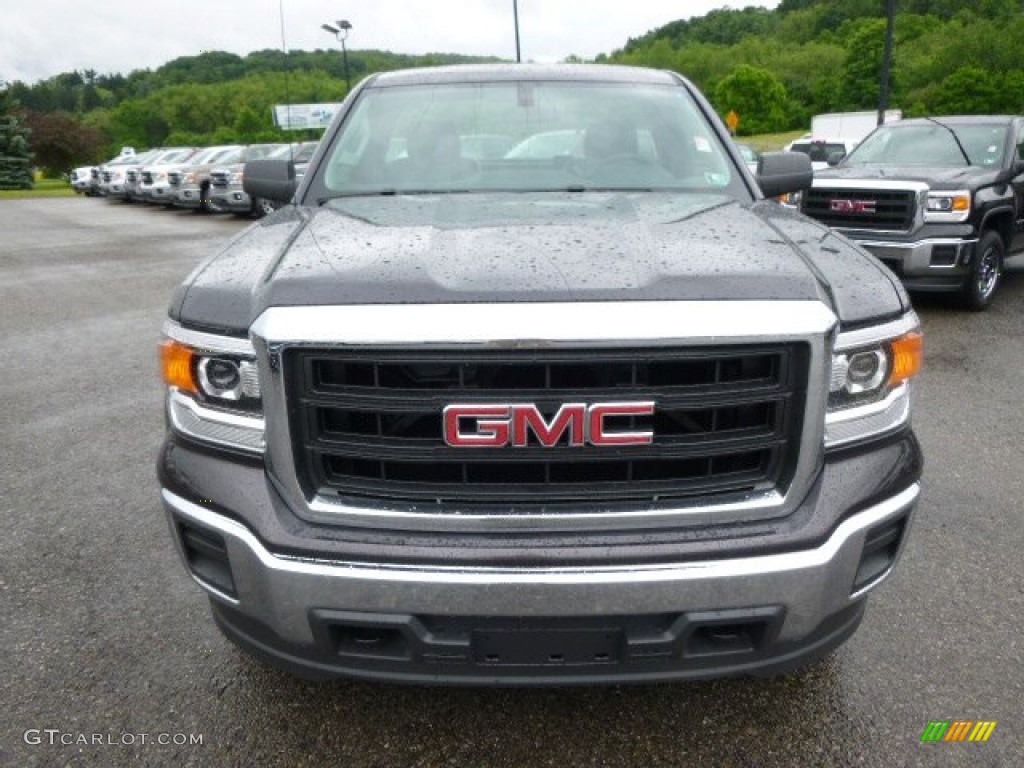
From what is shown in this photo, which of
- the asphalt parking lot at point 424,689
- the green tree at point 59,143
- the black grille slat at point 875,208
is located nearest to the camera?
the asphalt parking lot at point 424,689

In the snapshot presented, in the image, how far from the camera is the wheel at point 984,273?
24.6 ft

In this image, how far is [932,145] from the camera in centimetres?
856

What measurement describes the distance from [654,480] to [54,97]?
163050mm

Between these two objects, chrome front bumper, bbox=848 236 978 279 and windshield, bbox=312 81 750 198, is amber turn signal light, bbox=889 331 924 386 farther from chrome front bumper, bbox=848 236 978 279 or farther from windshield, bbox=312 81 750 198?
chrome front bumper, bbox=848 236 978 279

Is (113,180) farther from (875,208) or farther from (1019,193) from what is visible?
(1019,193)

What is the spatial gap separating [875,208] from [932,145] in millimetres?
1541

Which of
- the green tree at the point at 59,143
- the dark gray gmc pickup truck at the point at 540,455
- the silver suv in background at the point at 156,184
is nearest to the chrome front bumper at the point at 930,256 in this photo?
the dark gray gmc pickup truck at the point at 540,455

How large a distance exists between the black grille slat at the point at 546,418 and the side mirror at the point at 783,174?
1865 millimetres

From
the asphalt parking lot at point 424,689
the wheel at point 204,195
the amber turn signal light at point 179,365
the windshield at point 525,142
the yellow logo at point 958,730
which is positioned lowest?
the yellow logo at point 958,730

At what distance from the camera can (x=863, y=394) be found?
2.06 meters

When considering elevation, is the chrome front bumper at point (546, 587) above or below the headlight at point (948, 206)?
below

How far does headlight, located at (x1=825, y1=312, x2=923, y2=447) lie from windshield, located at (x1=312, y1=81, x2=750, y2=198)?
113 cm

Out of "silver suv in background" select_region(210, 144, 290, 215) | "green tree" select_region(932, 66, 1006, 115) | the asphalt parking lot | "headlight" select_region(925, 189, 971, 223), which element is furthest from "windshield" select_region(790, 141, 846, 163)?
"green tree" select_region(932, 66, 1006, 115)

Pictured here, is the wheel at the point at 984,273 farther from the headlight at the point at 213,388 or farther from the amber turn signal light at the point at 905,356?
the headlight at the point at 213,388
